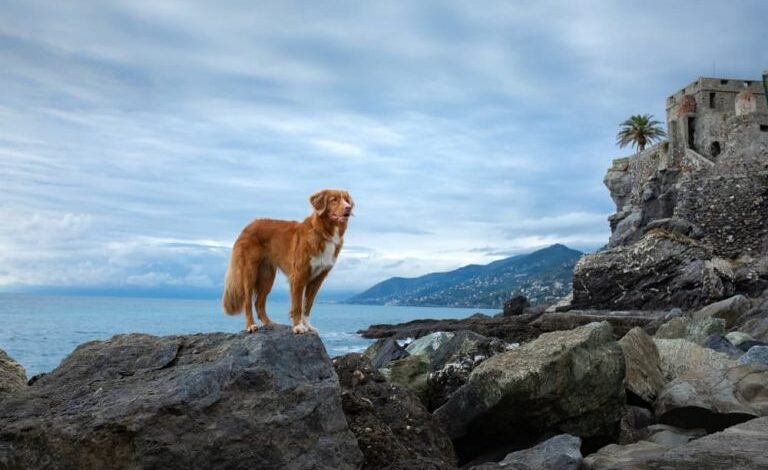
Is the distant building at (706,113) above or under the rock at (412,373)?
above

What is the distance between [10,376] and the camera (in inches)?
351

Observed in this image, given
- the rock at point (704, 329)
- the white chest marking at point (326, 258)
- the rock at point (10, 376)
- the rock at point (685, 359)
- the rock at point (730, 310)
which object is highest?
the white chest marking at point (326, 258)

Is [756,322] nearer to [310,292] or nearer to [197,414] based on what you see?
[310,292]

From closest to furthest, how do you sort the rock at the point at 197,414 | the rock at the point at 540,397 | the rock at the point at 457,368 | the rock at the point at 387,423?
the rock at the point at 197,414 < the rock at the point at 387,423 < the rock at the point at 540,397 < the rock at the point at 457,368

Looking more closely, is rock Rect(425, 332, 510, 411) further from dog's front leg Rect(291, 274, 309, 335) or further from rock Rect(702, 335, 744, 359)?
rock Rect(702, 335, 744, 359)

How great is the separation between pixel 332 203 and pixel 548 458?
3.57 metres

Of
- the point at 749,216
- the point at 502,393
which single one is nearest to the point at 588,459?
the point at 502,393

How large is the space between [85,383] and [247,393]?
1.73 m

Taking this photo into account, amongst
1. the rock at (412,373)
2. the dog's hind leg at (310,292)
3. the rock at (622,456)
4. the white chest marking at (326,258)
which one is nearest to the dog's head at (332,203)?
the white chest marking at (326,258)

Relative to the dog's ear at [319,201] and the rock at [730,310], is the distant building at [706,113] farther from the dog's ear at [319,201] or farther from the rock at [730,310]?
Answer: the dog's ear at [319,201]

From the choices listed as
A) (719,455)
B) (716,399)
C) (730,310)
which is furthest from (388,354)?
(730,310)

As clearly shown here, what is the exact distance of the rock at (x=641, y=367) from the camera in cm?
1056

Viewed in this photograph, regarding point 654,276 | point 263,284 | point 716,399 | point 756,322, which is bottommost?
point 716,399

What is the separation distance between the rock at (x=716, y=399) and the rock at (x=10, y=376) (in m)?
8.71
